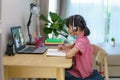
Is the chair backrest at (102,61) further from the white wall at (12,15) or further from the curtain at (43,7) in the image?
the curtain at (43,7)

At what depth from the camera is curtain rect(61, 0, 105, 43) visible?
445 centimetres

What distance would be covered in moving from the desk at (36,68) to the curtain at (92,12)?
284 cm

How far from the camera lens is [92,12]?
4.50 metres

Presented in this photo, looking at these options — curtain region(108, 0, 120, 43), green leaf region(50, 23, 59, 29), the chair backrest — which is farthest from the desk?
curtain region(108, 0, 120, 43)

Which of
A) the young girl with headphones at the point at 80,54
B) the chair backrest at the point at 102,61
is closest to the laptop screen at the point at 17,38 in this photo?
the young girl with headphones at the point at 80,54

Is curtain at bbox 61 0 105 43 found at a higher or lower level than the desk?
higher

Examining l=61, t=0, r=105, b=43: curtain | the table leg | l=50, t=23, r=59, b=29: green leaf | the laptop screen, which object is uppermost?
l=61, t=0, r=105, b=43: curtain

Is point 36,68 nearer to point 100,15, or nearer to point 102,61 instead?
point 102,61

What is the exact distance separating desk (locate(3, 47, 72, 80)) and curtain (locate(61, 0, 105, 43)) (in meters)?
2.84

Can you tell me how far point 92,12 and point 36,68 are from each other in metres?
3.05

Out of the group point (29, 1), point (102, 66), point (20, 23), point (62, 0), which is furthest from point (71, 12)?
point (102, 66)

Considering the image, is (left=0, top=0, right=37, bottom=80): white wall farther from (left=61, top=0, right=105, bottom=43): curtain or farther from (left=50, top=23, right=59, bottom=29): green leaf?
(left=61, top=0, right=105, bottom=43): curtain

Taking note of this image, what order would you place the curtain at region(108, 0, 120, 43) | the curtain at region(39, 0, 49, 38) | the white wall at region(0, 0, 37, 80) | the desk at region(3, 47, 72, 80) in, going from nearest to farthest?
1. the desk at region(3, 47, 72, 80)
2. the white wall at region(0, 0, 37, 80)
3. the curtain at region(39, 0, 49, 38)
4. the curtain at region(108, 0, 120, 43)

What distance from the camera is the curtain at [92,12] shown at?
14.6ft
